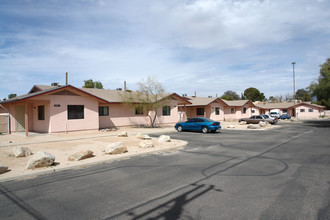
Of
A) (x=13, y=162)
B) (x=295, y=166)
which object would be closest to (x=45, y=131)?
(x=13, y=162)

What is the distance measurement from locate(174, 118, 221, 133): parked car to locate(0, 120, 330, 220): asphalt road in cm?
1175

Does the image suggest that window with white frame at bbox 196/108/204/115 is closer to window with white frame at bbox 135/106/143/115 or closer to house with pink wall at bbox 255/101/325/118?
window with white frame at bbox 135/106/143/115

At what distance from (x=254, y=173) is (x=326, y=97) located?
29784mm

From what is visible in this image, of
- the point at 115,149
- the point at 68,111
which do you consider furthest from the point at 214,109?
the point at 115,149

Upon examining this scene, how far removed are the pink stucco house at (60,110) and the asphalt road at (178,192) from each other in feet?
40.8

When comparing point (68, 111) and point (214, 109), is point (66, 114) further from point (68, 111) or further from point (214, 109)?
point (214, 109)

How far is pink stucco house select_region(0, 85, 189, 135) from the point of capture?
18.8 metres

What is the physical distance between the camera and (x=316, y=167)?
26.0 ft

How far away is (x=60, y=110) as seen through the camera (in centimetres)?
1934

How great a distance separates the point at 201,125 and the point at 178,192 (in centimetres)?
1599

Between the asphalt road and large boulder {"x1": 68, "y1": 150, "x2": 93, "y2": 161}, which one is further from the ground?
large boulder {"x1": 68, "y1": 150, "x2": 93, "y2": 161}

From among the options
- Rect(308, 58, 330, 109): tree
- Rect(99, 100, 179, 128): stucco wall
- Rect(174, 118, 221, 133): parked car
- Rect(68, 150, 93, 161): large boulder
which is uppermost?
Rect(308, 58, 330, 109): tree

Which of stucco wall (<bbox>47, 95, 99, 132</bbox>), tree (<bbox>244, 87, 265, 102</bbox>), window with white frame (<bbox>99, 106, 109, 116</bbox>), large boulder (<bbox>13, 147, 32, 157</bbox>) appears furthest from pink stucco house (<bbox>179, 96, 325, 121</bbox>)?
tree (<bbox>244, 87, 265, 102</bbox>)

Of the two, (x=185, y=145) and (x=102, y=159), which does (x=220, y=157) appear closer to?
(x=185, y=145)
